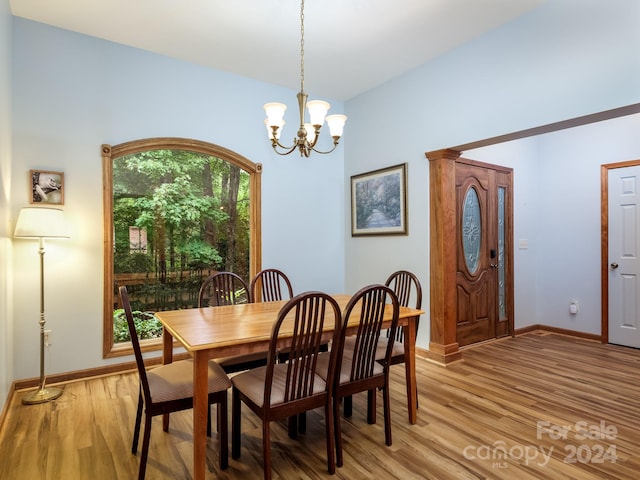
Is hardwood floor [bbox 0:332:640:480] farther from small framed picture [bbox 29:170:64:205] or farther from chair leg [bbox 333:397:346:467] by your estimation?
small framed picture [bbox 29:170:64:205]

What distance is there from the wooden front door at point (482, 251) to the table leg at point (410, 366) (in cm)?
176

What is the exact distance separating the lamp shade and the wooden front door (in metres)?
3.68

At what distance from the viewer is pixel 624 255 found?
167 inches

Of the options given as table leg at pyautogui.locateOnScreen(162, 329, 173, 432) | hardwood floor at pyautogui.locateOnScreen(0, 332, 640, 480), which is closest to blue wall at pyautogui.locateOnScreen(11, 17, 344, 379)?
hardwood floor at pyautogui.locateOnScreen(0, 332, 640, 480)

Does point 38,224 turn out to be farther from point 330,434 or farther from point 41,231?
point 330,434

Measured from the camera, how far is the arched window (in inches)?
136

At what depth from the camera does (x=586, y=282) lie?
456 centimetres

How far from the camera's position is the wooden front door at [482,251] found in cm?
411

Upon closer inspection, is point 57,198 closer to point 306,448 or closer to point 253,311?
point 253,311

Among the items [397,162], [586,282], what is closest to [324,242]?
[397,162]

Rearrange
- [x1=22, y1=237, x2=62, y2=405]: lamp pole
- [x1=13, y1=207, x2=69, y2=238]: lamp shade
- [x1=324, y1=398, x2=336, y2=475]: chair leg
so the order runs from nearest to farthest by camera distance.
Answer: [x1=324, y1=398, x2=336, y2=475]: chair leg → [x1=13, y1=207, x2=69, y2=238]: lamp shade → [x1=22, y1=237, x2=62, y2=405]: lamp pole

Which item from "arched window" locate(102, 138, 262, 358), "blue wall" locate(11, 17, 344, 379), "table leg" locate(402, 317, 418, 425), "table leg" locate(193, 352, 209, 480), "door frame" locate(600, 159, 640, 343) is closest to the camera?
"table leg" locate(193, 352, 209, 480)

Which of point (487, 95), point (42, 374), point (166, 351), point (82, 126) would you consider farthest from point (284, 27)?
point (42, 374)

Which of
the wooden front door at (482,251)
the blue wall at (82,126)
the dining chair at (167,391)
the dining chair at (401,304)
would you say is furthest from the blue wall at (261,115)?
the dining chair at (167,391)
